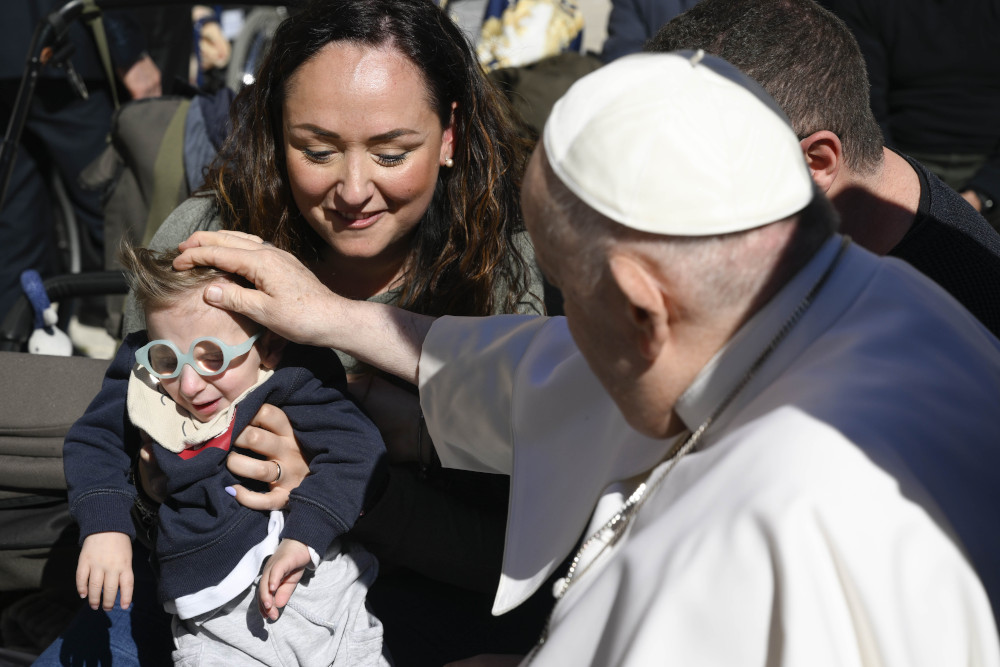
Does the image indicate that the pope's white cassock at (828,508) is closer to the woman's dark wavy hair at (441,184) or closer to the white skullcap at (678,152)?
the white skullcap at (678,152)

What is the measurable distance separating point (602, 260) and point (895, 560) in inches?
21.7

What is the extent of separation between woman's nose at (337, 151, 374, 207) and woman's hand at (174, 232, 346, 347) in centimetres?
24

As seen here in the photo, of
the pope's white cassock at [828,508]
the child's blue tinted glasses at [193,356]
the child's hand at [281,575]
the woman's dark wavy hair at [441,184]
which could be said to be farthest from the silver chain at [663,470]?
the woman's dark wavy hair at [441,184]

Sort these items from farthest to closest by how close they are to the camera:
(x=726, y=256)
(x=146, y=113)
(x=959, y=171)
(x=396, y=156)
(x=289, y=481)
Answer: (x=959, y=171) < (x=146, y=113) < (x=396, y=156) < (x=289, y=481) < (x=726, y=256)

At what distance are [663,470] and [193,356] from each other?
1.08 m

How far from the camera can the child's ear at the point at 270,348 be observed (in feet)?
7.12

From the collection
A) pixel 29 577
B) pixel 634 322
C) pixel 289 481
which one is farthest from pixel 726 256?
pixel 29 577

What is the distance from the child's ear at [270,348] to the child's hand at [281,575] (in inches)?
16.4

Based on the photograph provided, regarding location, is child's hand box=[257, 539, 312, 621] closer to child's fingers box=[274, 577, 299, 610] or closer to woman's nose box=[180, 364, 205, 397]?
child's fingers box=[274, 577, 299, 610]

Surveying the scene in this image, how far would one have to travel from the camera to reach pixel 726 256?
4.32 ft

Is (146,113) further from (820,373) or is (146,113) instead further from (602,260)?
(820,373)

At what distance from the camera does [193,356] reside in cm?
204

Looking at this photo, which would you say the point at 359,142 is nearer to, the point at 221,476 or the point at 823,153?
the point at 221,476

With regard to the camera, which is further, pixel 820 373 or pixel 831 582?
Answer: pixel 820 373
